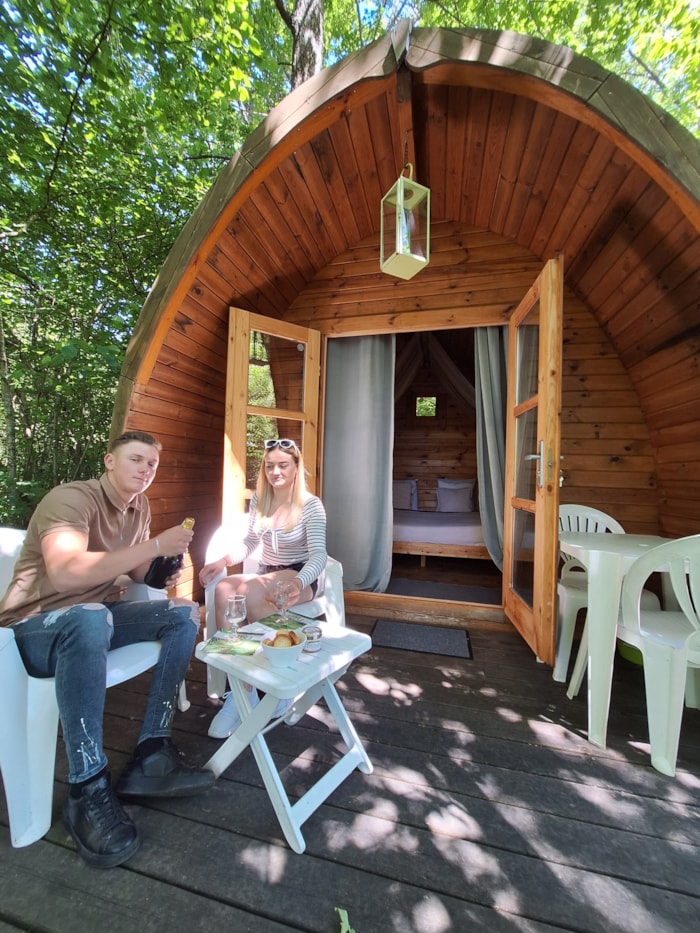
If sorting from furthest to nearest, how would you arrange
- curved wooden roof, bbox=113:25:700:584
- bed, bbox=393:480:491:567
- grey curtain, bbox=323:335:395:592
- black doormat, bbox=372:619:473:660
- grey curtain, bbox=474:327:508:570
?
1. bed, bbox=393:480:491:567
2. grey curtain, bbox=323:335:395:592
3. grey curtain, bbox=474:327:508:570
4. black doormat, bbox=372:619:473:660
5. curved wooden roof, bbox=113:25:700:584

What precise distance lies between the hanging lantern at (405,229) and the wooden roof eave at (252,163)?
1.45ft

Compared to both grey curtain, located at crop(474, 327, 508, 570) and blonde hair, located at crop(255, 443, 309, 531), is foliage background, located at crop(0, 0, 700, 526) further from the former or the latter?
grey curtain, located at crop(474, 327, 508, 570)

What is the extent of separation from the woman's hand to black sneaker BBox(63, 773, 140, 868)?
80 centimetres

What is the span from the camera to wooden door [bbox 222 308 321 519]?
9.17 feet

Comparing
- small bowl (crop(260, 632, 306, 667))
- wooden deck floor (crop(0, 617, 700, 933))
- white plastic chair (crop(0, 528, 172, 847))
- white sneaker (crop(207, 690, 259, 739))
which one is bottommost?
wooden deck floor (crop(0, 617, 700, 933))

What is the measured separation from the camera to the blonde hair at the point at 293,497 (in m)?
2.08

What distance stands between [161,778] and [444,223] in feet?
11.8

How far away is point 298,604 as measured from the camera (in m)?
1.90

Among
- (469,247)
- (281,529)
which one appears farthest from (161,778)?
(469,247)

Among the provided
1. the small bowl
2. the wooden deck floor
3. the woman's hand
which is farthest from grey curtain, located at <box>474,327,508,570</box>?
the small bowl

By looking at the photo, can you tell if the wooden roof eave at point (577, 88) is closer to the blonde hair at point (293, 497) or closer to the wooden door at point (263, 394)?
the wooden door at point (263, 394)

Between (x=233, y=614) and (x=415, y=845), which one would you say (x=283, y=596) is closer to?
(x=233, y=614)

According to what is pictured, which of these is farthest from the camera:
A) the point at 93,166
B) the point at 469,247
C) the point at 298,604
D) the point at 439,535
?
the point at 439,535

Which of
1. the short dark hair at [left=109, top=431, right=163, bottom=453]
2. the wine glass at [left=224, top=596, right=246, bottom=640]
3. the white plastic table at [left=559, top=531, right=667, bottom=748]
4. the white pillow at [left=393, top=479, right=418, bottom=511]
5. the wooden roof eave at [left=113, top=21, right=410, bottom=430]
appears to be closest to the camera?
the wine glass at [left=224, top=596, right=246, bottom=640]
